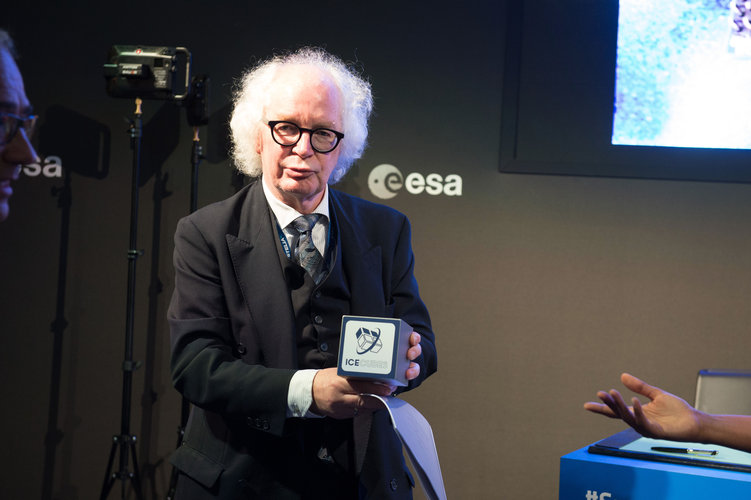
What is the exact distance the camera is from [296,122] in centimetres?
183

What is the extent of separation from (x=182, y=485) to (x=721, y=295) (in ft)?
9.28

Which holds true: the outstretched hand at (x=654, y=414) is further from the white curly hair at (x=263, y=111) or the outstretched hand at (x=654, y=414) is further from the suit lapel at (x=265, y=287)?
the white curly hair at (x=263, y=111)

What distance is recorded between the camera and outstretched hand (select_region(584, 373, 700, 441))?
147 cm

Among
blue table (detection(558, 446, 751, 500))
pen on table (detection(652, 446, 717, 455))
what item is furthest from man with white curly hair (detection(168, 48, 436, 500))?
pen on table (detection(652, 446, 717, 455))

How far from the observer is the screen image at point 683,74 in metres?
3.47

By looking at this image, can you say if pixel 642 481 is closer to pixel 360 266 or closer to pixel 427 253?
pixel 360 266

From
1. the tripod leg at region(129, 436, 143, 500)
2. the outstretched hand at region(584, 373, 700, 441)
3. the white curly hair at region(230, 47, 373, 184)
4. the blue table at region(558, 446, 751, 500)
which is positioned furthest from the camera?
the tripod leg at region(129, 436, 143, 500)

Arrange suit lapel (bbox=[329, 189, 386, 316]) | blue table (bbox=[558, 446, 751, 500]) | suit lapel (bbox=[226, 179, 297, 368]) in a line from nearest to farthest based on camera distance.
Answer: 1. blue table (bbox=[558, 446, 751, 500])
2. suit lapel (bbox=[226, 179, 297, 368])
3. suit lapel (bbox=[329, 189, 386, 316])

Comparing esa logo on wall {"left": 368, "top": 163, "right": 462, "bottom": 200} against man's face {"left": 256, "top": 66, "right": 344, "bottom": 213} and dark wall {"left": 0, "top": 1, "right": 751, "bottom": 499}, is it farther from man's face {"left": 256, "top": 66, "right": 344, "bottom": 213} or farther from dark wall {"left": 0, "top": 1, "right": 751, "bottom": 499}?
man's face {"left": 256, "top": 66, "right": 344, "bottom": 213}

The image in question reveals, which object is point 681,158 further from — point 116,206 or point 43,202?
point 43,202

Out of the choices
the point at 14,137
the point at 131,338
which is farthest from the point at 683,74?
the point at 14,137

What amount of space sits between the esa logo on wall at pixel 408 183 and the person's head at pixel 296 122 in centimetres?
166

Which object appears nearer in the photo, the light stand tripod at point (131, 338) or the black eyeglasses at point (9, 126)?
the black eyeglasses at point (9, 126)

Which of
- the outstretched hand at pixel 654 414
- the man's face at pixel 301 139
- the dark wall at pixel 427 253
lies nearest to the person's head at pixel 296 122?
the man's face at pixel 301 139
